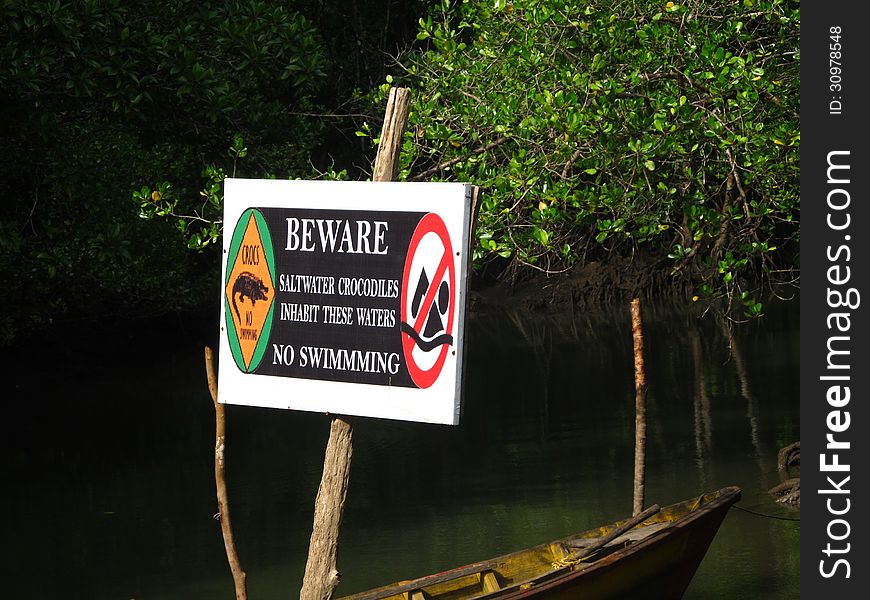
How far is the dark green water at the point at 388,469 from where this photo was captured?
13.2m

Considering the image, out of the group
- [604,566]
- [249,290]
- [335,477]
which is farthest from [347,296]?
[604,566]

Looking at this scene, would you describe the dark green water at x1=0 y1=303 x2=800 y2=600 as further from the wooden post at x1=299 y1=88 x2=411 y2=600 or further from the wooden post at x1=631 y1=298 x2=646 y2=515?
the wooden post at x1=299 y1=88 x2=411 y2=600

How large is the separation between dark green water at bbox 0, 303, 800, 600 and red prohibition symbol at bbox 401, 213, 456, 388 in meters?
6.74

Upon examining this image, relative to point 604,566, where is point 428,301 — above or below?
above

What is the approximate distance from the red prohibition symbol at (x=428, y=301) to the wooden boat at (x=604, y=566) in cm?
328

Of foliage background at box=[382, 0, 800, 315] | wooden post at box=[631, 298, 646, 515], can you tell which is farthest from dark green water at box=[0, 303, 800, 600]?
foliage background at box=[382, 0, 800, 315]

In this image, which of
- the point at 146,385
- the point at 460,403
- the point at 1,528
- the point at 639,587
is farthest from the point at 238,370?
the point at 146,385

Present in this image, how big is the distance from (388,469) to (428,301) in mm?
12220

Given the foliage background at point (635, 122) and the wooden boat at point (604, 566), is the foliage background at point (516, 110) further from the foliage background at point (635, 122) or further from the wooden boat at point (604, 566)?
the wooden boat at point (604, 566)

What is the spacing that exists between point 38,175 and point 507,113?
24.0 ft

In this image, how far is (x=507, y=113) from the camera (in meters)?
11.4

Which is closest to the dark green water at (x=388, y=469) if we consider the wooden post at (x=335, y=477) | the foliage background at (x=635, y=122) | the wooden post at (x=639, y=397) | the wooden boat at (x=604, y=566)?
the wooden boat at (x=604, y=566)

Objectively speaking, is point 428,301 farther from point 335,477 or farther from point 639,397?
point 639,397

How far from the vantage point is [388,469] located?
1781 centimetres
